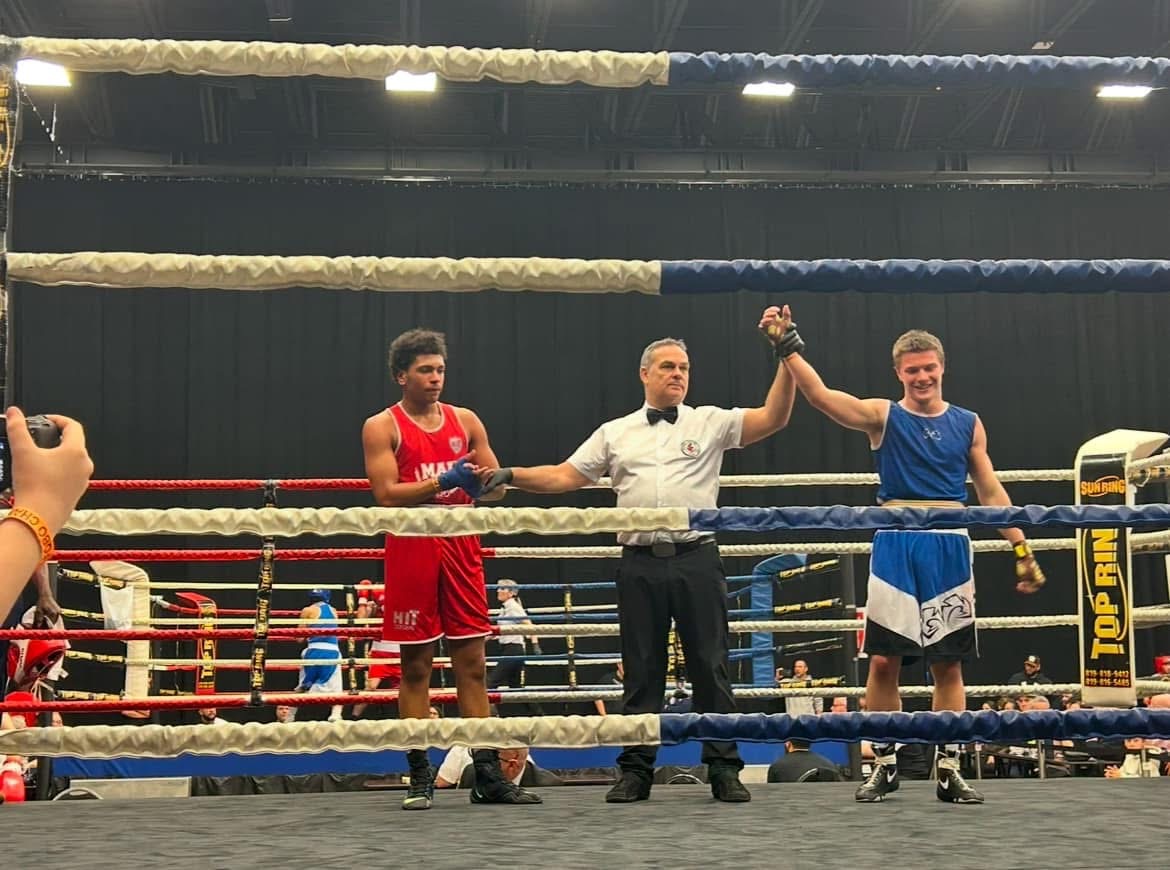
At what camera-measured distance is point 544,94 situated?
371 inches

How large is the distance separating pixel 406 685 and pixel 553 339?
7.39 m

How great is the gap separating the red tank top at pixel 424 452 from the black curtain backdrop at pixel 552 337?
6635 mm

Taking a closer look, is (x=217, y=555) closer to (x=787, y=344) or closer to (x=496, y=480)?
(x=496, y=480)

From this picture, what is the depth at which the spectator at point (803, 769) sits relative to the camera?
3834mm

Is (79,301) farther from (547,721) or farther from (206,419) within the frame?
(547,721)

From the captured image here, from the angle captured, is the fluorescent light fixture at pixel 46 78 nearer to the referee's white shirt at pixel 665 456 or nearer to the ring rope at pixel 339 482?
the ring rope at pixel 339 482

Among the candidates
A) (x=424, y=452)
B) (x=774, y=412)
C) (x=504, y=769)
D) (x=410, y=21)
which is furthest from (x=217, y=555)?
(x=410, y=21)

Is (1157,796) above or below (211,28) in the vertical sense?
below

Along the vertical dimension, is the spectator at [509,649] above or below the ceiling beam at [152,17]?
below

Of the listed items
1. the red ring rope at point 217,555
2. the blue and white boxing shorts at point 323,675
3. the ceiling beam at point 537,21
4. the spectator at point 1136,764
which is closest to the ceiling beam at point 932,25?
the ceiling beam at point 537,21

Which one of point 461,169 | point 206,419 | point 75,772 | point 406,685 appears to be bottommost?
point 75,772

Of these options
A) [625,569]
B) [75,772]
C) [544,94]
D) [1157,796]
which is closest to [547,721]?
[625,569]

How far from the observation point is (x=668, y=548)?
2631 mm

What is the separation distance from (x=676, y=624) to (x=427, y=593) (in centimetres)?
55
